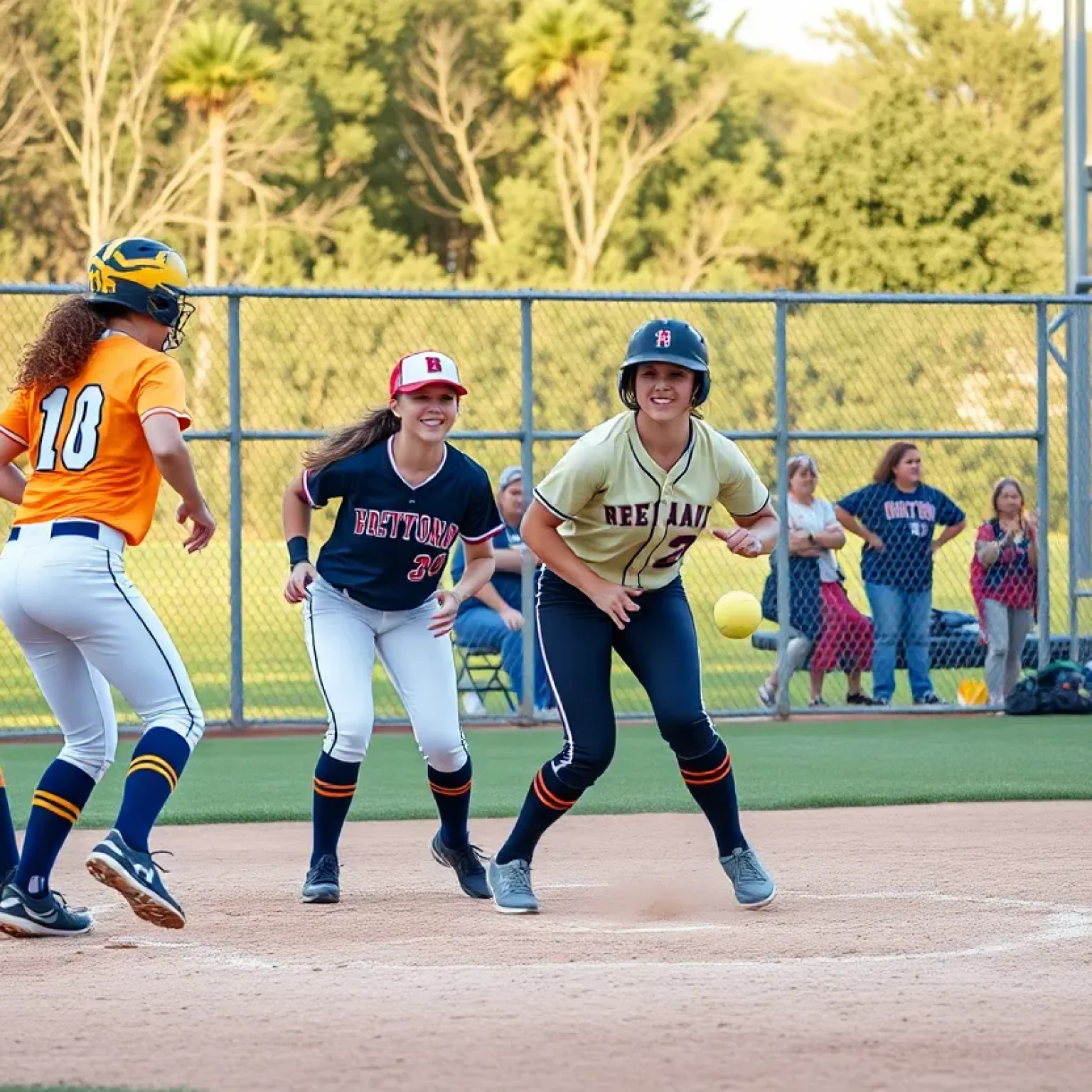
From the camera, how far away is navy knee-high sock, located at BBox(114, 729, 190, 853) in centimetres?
539

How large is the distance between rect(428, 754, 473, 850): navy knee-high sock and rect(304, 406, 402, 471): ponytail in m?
1.12

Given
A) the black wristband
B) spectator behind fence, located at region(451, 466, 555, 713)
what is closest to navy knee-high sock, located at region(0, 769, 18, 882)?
the black wristband

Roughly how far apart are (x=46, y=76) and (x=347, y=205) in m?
7.21

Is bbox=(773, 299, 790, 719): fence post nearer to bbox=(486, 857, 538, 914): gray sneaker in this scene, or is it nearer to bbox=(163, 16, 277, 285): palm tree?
bbox=(486, 857, 538, 914): gray sneaker

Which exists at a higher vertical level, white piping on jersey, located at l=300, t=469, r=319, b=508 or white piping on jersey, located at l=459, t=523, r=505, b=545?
white piping on jersey, located at l=300, t=469, r=319, b=508

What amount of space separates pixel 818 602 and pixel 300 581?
7227 millimetres

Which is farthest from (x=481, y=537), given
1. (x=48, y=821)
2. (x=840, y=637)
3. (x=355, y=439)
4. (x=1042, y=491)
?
(x=1042, y=491)

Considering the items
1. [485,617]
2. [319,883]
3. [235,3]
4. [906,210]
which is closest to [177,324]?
[319,883]

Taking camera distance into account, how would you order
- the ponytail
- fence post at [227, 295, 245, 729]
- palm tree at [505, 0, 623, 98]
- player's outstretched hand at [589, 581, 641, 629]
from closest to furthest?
player's outstretched hand at [589, 581, 641, 629] < the ponytail < fence post at [227, 295, 245, 729] < palm tree at [505, 0, 623, 98]

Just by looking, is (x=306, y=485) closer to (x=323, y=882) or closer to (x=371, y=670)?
(x=371, y=670)

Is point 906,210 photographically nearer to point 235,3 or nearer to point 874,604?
point 235,3

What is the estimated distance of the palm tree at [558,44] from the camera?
44062 millimetres

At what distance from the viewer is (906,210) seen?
40.4 meters

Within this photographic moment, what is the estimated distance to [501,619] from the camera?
1236cm
